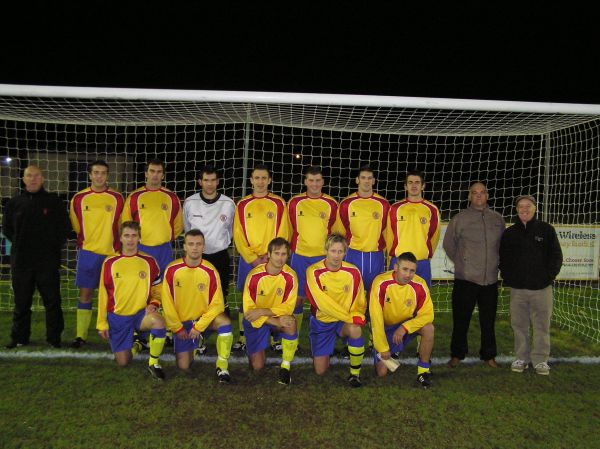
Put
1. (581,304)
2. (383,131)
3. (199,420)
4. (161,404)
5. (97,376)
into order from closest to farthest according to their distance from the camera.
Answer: (199,420), (161,404), (97,376), (383,131), (581,304)

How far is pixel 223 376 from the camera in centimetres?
339

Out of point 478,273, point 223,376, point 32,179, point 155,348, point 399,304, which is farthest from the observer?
point 32,179

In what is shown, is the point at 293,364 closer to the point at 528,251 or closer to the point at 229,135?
the point at 528,251

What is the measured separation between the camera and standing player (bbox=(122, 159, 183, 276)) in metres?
4.27

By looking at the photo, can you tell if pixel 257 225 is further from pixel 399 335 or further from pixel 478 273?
pixel 478 273

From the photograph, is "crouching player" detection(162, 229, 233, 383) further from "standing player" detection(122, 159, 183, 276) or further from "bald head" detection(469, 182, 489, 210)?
"bald head" detection(469, 182, 489, 210)

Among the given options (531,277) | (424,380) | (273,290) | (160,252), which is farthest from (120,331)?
(531,277)

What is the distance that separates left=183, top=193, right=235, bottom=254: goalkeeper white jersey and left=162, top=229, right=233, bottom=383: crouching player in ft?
1.76

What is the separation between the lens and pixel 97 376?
3.45 metres

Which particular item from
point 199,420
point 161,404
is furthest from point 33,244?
point 199,420

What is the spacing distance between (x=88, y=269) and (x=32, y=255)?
0.49m

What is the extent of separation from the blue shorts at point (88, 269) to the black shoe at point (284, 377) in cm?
203

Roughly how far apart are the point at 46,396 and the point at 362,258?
2741mm

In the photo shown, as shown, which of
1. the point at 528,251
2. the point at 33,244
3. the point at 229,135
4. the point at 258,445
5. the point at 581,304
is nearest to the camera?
the point at 258,445
